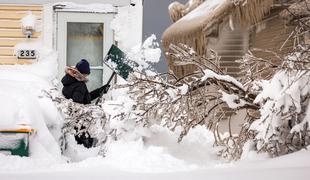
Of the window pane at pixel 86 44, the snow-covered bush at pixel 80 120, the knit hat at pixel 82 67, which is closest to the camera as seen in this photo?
the snow-covered bush at pixel 80 120

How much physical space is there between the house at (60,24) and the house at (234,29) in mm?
1319

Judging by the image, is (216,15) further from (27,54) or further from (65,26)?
(27,54)

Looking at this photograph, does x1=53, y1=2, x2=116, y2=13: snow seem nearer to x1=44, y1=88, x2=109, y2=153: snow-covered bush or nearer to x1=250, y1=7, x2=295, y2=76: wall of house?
x1=250, y1=7, x2=295, y2=76: wall of house

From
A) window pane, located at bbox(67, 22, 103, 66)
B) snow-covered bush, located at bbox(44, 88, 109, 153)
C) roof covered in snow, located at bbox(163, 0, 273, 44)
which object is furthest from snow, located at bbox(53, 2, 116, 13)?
snow-covered bush, located at bbox(44, 88, 109, 153)

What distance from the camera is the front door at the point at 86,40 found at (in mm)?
9883

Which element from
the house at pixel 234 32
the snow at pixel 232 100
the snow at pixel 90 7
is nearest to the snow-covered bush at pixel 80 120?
the snow at pixel 232 100

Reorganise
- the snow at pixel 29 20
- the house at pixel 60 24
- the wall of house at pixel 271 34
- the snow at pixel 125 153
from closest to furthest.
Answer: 1. the snow at pixel 125 153
2. the wall of house at pixel 271 34
3. the snow at pixel 29 20
4. the house at pixel 60 24

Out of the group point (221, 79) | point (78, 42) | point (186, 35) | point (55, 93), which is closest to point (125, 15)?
point (78, 42)

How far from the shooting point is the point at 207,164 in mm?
5207

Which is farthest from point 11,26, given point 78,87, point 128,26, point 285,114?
point 285,114

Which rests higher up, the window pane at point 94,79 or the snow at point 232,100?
the snow at point 232,100

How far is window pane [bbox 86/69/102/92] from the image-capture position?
33.0 feet

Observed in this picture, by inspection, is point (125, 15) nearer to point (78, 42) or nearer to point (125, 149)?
point (78, 42)

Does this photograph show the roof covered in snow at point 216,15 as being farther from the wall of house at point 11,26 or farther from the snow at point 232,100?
the wall of house at point 11,26
